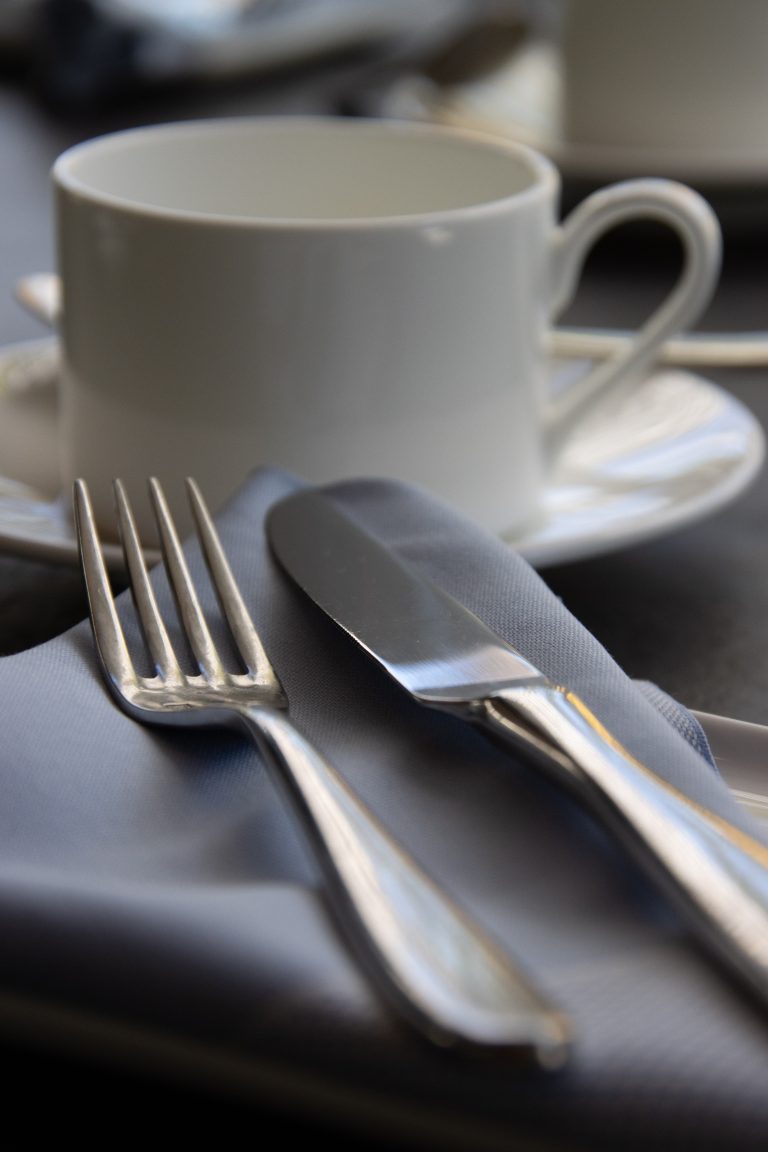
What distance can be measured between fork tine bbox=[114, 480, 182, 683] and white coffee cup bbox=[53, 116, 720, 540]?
66 mm

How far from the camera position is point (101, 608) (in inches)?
13.2

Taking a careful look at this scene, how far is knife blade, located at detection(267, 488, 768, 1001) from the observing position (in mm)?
219

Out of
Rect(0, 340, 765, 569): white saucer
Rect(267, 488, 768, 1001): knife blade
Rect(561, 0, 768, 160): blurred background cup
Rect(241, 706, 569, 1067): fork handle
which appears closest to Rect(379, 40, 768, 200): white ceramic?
Rect(561, 0, 768, 160): blurred background cup

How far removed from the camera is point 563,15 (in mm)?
915

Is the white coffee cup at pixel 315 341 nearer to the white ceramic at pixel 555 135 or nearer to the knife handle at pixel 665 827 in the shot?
the knife handle at pixel 665 827

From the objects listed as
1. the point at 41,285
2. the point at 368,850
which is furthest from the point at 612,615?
the point at 41,285

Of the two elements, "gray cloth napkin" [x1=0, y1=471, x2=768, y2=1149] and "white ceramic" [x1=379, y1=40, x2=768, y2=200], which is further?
"white ceramic" [x1=379, y1=40, x2=768, y2=200]

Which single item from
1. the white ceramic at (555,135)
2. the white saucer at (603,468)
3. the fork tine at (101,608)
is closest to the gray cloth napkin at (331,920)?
the fork tine at (101,608)

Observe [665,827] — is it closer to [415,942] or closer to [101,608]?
[415,942]

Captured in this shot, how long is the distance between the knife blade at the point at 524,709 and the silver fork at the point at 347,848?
0.02m

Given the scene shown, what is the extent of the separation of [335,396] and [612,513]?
0.37ft

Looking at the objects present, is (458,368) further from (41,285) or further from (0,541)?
(41,285)

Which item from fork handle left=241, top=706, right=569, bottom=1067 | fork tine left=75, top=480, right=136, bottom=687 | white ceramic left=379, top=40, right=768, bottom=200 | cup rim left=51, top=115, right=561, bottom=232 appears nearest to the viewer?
fork handle left=241, top=706, right=569, bottom=1067

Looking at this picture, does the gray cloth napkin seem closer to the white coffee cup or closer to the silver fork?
the silver fork
